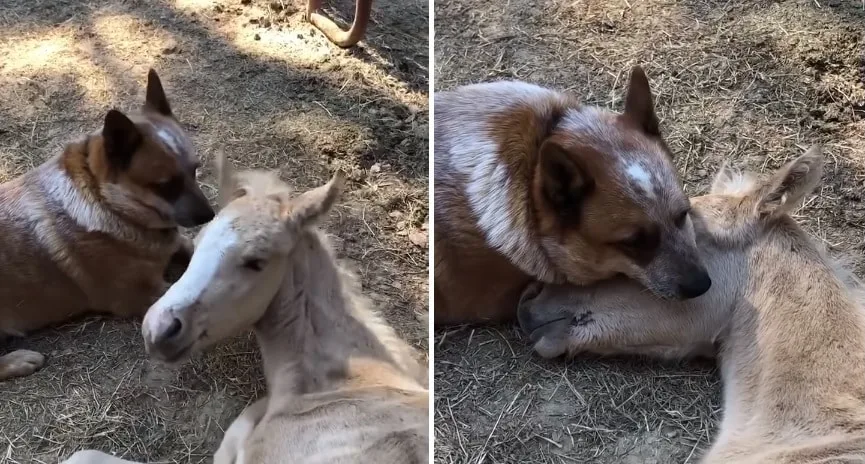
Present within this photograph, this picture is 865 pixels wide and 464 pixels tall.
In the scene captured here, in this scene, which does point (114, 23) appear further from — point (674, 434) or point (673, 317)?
point (674, 434)

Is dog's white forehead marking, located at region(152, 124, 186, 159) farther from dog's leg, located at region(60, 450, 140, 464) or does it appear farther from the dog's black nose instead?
the dog's black nose

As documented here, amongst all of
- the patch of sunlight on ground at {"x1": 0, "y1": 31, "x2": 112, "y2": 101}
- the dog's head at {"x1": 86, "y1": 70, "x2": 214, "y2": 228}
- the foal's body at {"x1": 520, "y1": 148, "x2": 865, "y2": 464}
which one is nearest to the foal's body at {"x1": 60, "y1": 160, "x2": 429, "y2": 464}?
the dog's head at {"x1": 86, "y1": 70, "x2": 214, "y2": 228}

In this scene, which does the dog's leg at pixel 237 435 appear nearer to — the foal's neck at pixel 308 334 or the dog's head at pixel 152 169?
the foal's neck at pixel 308 334

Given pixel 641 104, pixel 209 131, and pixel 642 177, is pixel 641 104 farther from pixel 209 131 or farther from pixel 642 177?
pixel 209 131

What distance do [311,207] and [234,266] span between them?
19cm

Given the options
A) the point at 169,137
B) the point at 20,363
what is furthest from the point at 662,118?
the point at 20,363

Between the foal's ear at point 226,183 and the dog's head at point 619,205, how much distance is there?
0.61 meters

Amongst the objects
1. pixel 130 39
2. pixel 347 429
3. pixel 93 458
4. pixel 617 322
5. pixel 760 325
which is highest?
pixel 130 39

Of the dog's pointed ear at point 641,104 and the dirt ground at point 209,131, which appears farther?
the dog's pointed ear at point 641,104

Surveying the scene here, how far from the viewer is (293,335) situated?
1467 millimetres

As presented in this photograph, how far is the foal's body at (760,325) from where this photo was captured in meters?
1.36

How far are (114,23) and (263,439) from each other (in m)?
1.03

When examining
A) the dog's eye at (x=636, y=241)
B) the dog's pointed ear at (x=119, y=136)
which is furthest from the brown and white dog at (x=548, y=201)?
the dog's pointed ear at (x=119, y=136)

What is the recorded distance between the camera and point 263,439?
54.1 inches
